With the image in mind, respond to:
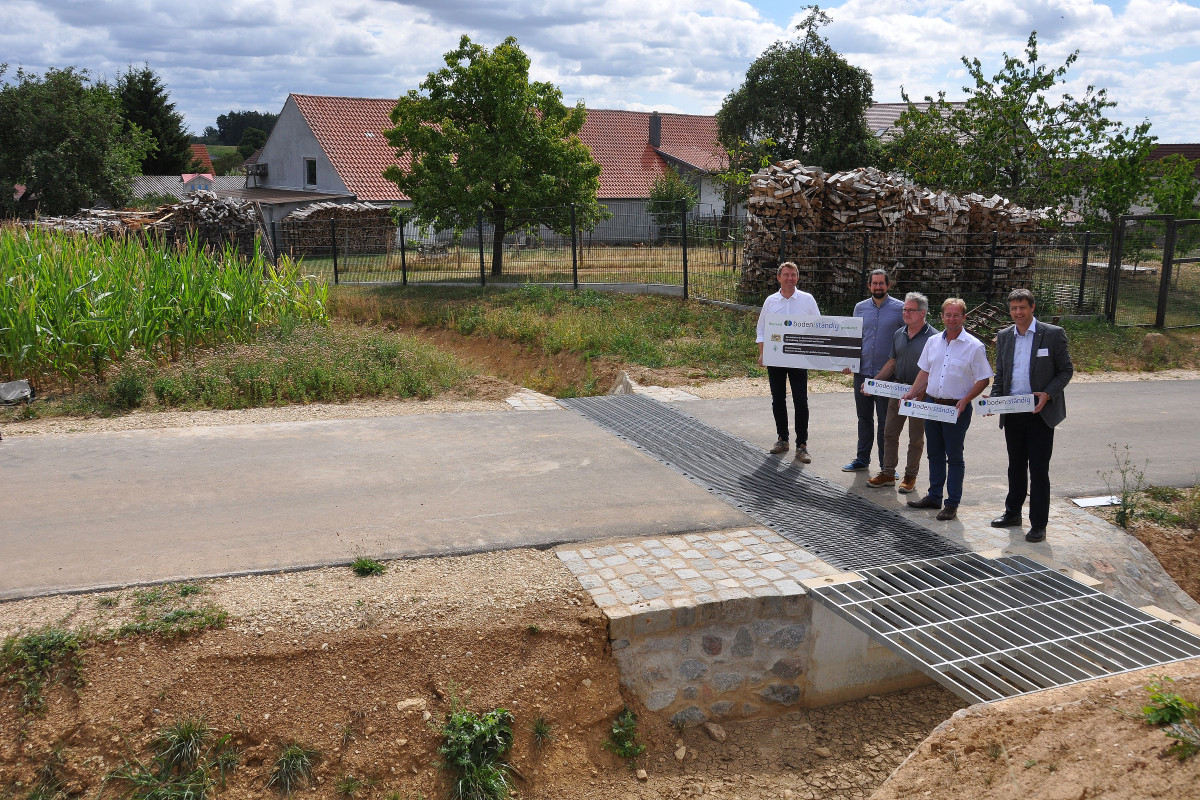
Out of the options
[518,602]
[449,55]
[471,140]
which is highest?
[449,55]

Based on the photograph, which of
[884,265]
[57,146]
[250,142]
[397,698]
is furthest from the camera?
[250,142]

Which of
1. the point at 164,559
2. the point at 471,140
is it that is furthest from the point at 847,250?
the point at 164,559

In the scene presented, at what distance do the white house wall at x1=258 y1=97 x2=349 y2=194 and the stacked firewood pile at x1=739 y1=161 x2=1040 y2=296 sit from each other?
918 inches

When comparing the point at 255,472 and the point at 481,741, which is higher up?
the point at 255,472

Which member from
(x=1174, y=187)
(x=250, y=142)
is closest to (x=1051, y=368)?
(x=1174, y=187)

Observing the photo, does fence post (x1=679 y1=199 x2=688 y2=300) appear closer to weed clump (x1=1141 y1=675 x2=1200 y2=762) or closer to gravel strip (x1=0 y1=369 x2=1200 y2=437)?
gravel strip (x1=0 y1=369 x2=1200 y2=437)

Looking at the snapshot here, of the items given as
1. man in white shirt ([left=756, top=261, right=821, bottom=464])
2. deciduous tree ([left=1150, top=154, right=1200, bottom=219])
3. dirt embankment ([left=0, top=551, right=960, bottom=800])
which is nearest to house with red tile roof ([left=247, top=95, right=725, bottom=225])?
deciduous tree ([left=1150, top=154, right=1200, bottom=219])

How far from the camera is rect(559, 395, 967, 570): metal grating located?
660cm

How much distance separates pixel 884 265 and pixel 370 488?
15.0 meters

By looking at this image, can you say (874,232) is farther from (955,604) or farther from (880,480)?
(955,604)

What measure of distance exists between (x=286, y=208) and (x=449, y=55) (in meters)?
17.7

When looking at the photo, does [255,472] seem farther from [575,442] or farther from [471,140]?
[471,140]

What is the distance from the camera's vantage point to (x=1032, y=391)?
21.5ft

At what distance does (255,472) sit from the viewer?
26.1 ft
